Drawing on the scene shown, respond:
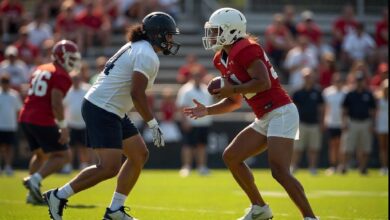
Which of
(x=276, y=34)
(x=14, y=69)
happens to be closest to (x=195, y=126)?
(x=276, y=34)

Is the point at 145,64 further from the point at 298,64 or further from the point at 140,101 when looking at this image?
the point at 298,64

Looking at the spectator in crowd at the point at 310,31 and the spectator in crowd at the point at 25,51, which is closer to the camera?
the spectator in crowd at the point at 25,51

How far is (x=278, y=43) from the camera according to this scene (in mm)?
21281

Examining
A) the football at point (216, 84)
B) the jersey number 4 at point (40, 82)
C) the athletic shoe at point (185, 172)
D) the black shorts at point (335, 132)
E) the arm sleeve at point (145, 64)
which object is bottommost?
the athletic shoe at point (185, 172)

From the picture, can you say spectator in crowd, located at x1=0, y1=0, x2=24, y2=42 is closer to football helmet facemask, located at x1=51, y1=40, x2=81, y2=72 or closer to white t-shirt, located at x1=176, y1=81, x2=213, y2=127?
white t-shirt, located at x1=176, y1=81, x2=213, y2=127

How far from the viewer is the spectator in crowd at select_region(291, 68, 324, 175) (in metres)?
18.3

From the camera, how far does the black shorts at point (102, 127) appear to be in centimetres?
828

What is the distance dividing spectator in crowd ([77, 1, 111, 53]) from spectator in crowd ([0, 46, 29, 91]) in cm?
231

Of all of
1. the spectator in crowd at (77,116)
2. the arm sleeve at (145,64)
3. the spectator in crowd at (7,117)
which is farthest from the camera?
the spectator in crowd at (77,116)

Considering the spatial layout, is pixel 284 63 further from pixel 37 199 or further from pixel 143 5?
pixel 37 199

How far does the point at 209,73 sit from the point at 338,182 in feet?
23.2

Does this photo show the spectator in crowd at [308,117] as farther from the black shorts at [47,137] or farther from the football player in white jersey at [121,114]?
the football player in white jersey at [121,114]

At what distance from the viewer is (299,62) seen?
20391 millimetres

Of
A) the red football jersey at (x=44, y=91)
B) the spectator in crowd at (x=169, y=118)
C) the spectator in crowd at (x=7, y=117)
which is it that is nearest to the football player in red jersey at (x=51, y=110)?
the red football jersey at (x=44, y=91)
